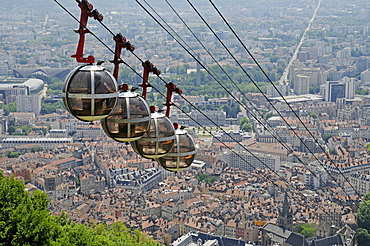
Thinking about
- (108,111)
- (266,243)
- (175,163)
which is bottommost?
(266,243)

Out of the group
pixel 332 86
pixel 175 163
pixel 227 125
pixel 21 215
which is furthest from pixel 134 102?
pixel 332 86

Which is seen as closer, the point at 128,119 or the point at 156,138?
the point at 128,119

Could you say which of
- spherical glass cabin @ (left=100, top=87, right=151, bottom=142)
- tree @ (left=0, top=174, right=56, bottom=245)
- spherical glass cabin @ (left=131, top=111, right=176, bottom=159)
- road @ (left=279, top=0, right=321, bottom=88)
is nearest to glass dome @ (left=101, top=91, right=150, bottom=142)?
spherical glass cabin @ (left=100, top=87, right=151, bottom=142)

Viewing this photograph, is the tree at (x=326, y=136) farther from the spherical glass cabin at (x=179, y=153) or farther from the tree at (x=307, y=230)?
the spherical glass cabin at (x=179, y=153)

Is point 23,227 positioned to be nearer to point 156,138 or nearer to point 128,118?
point 156,138

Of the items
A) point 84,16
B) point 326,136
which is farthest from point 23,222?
point 326,136

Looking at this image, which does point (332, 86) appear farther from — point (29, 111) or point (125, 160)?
point (125, 160)

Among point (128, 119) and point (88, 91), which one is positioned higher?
point (88, 91)
